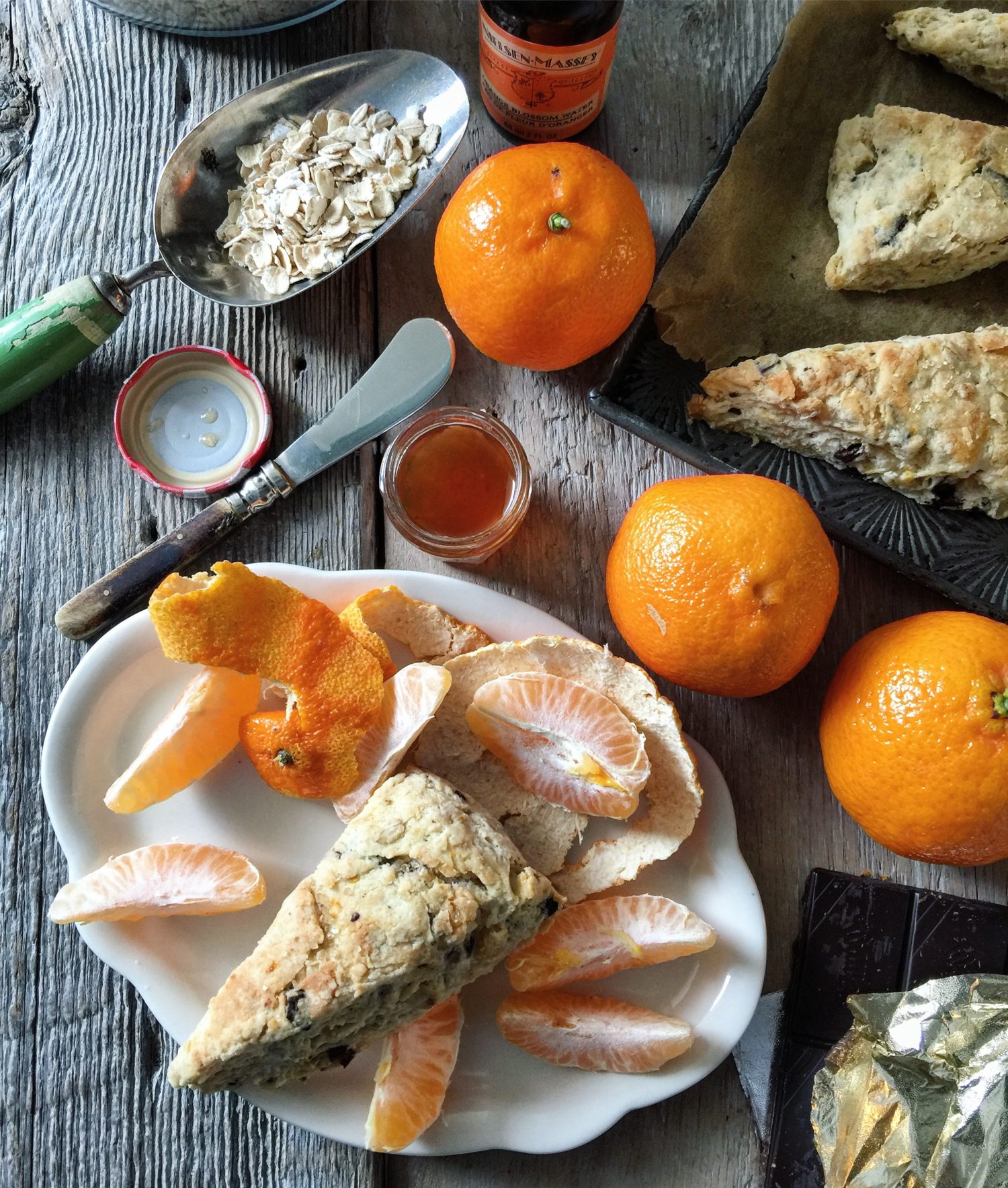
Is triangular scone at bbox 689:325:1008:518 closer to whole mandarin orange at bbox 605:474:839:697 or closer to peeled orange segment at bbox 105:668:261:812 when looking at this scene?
whole mandarin orange at bbox 605:474:839:697

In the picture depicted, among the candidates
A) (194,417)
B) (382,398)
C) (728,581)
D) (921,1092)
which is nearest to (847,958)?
Answer: (921,1092)

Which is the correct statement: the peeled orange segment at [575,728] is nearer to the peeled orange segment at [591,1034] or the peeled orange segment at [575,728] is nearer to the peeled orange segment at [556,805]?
the peeled orange segment at [556,805]

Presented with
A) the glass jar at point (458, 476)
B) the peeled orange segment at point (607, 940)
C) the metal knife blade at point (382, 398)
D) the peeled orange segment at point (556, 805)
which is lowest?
the peeled orange segment at point (607, 940)

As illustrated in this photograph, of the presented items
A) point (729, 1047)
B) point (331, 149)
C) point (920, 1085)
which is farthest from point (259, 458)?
point (920, 1085)

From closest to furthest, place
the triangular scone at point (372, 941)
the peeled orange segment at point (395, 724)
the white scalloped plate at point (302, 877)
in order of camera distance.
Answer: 1. the triangular scone at point (372, 941)
2. the peeled orange segment at point (395, 724)
3. the white scalloped plate at point (302, 877)

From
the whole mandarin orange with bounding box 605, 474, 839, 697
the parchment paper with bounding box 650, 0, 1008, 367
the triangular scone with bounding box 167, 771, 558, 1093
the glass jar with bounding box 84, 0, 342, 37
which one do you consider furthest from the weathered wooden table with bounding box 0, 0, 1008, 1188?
the triangular scone with bounding box 167, 771, 558, 1093

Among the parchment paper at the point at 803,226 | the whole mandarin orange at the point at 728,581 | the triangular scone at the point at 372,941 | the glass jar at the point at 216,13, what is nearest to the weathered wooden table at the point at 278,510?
the glass jar at the point at 216,13
